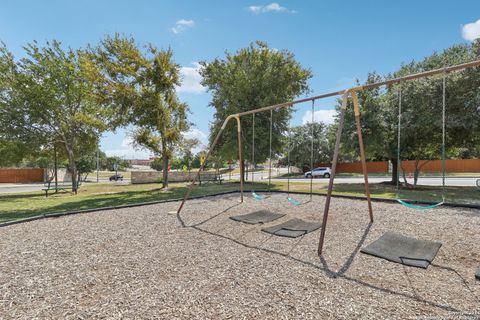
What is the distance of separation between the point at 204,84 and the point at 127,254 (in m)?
14.9

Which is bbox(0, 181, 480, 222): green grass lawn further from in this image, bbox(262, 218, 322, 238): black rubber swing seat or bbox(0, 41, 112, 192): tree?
bbox(262, 218, 322, 238): black rubber swing seat

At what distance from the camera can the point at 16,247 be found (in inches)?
157

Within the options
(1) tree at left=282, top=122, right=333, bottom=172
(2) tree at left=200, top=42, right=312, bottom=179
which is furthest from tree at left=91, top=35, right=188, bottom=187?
(1) tree at left=282, top=122, right=333, bottom=172

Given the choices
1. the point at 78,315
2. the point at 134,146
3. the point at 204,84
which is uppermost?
the point at 204,84

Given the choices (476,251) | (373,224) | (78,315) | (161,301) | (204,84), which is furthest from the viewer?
(204,84)

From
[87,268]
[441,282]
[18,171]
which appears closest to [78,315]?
[87,268]

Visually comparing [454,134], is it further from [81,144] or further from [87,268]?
[81,144]

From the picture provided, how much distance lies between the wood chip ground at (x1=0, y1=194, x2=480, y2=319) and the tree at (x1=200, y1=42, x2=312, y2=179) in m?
10.1

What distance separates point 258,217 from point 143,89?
418 inches

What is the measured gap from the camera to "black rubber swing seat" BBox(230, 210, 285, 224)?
18.0 feet

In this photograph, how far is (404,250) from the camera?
362 centimetres

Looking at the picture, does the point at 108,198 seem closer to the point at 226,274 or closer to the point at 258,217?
the point at 258,217

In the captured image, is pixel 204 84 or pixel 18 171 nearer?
pixel 204 84

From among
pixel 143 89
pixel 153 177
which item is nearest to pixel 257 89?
pixel 143 89
